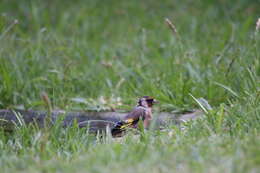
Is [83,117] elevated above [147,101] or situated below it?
below

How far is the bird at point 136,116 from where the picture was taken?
499 cm

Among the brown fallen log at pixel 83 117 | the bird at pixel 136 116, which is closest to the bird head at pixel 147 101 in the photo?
the bird at pixel 136 116

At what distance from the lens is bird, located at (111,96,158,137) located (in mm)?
4988

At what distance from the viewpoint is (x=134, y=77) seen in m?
6.43

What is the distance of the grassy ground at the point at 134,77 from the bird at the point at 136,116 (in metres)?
0.24

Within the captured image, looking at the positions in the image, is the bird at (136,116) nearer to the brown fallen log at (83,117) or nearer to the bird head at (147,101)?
the bird head at (147,101)

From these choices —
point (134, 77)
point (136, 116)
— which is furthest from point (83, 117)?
point (134, 77)

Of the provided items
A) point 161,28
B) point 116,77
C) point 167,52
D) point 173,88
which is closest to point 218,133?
point 173,88

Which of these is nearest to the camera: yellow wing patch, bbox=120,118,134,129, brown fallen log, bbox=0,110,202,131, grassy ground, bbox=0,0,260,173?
grassy ground, bbox=0,0,260,173

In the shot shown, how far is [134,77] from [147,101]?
1005 millimetres

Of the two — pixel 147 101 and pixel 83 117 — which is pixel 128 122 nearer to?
pixel 147 101

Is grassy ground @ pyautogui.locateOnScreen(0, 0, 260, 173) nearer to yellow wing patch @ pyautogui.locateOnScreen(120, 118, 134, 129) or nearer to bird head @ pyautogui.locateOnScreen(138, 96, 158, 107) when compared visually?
bird head @ pyautogui.locateOnScreen(138, 96, 158, 107)

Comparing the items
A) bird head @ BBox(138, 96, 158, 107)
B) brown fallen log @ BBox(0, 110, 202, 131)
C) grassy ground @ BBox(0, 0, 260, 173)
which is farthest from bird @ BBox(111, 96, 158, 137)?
grassy ground @ BBox(0, 0, 260, 173)

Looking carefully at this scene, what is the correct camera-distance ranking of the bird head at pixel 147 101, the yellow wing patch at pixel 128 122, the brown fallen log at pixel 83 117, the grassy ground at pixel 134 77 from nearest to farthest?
1. the grassy ground at pixel 134 77
2. the yellow wing patch at pixel 128 122
3. the brown fallen log at pixel 83 117
4. the bird head at pixel 147 101
